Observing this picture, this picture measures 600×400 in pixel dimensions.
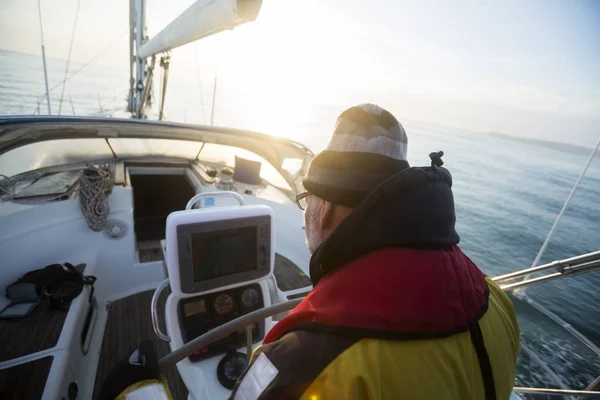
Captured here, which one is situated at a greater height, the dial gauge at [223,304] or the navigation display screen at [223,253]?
the navigation display screen at [223,253]

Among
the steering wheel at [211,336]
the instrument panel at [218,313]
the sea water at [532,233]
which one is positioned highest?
the steering wheel at [211,336]

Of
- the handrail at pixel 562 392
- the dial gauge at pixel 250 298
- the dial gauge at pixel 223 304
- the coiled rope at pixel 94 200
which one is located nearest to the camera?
the handrail at pixel 562 392

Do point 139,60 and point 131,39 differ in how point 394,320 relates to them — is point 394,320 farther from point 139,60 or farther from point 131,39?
point 131,39

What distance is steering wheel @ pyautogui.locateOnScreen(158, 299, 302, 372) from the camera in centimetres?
112

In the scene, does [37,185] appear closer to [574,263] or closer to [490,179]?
[574,263]

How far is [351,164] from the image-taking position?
81 cm

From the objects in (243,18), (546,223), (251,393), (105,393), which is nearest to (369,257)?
(251,393)

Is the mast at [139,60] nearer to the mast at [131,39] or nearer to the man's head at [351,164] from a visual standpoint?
the mast at [131,39]

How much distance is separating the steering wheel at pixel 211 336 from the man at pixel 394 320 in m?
0.56

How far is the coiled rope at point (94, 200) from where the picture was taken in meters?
2.70

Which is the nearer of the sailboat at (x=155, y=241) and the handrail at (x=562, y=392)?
the handrail at (x=562, y=392)

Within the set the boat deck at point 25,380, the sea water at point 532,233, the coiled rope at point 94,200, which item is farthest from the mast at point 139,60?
the boat deck at point 25,380

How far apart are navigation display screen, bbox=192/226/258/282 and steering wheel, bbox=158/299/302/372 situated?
462 millimetres

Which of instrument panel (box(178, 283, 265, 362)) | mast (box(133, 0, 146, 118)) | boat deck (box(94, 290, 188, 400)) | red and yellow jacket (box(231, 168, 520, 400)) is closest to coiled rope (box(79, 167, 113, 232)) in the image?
boat deck (box(94, 290, 188, 400))
